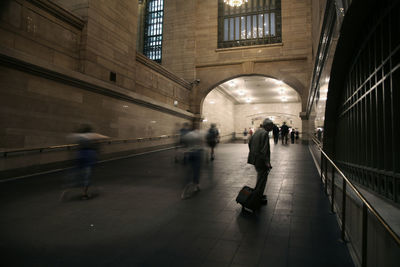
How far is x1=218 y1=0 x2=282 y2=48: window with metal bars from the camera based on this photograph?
62.8ft

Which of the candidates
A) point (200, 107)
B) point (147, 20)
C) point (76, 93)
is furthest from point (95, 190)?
point (147, 20)

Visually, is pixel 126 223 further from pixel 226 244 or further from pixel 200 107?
pixel 200 107

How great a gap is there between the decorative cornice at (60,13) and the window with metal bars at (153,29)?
13.2 meters

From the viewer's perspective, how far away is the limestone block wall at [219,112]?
22.8 m

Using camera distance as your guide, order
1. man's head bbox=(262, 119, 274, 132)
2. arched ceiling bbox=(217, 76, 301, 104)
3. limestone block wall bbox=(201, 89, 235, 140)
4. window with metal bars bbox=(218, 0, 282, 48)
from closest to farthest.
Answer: man's head bbox=(262, 119, 274, 132) < window with metal bars bbox=(218, 0, 282, 48) < limestone block wall bbox=(201, 89, 235, 140) < arched ceiling bbox=(217, 76, 301, 104)

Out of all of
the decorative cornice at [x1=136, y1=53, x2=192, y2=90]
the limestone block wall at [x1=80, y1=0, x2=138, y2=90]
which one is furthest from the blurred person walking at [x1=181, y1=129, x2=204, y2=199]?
the decorative cornice at [x1=136, y1=53, x2=192, y2=90]

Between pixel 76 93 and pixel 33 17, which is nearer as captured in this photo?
pixel 33 17

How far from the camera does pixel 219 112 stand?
87.4 feet

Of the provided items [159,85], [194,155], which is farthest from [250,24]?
[194,155]

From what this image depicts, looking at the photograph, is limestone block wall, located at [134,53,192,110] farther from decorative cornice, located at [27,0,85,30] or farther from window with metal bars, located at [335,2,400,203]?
window with metal bars, located at [335,2,400,203]

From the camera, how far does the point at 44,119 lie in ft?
25.2

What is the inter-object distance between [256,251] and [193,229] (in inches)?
36.3

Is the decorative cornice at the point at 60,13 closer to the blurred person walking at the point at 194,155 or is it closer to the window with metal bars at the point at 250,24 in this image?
the blurred person walking at the point at 194,155

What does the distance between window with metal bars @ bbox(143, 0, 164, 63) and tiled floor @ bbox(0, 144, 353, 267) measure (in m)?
19.2
